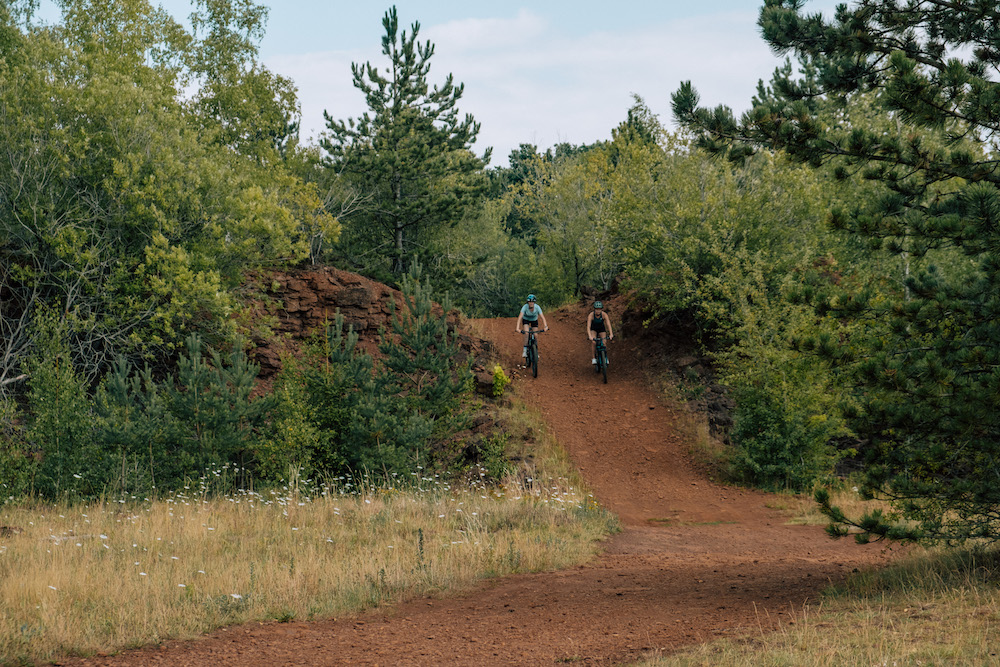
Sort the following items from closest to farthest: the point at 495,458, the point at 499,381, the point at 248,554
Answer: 1. the point at 248,554
2. the point at 495,458
3. the point at 499,381

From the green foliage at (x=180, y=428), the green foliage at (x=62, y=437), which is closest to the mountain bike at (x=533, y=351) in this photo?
the green foliage at (x=180, y=428)

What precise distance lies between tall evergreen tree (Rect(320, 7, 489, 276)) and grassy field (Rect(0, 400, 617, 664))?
17.6 meters

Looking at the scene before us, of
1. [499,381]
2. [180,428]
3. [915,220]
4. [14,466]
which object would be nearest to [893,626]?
[915,220]

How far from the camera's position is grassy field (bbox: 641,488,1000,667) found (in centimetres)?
508

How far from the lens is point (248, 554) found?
941cm

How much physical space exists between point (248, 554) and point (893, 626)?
22.4ft

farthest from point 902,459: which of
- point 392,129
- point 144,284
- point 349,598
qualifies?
point 392,129

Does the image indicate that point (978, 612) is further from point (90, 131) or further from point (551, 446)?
point (90, 131)

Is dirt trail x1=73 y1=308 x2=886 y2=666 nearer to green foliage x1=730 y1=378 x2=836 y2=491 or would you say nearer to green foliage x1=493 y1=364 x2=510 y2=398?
green foliage x1=730 y1=378 x2=836 y2=491

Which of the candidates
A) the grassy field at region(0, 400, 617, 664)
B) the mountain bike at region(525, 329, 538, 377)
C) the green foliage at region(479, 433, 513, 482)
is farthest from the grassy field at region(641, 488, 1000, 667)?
the mountain bike at region(525, 329, 538, 377)

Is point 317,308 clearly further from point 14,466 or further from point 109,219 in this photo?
point 14,466

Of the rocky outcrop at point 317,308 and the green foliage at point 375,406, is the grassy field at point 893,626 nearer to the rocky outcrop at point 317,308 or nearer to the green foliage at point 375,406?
the green foliage at point 375,406

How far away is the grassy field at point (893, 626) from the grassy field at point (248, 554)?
3.61 metres

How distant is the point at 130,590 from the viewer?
757 centimetres
